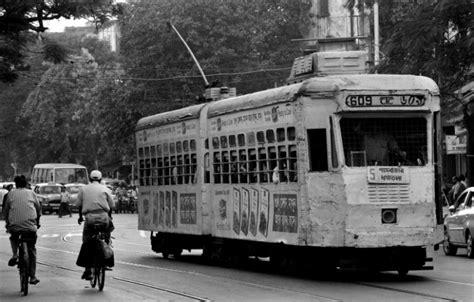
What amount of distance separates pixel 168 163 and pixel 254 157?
5.09 m

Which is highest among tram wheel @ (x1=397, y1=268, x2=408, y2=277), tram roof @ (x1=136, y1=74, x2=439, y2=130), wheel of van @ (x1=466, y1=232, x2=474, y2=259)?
tram roof @ (x1=136, y1=74, x2=439, y2=130)

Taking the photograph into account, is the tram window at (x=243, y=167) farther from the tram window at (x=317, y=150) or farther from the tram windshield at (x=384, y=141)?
the tram windshield at (x=384, y=141)

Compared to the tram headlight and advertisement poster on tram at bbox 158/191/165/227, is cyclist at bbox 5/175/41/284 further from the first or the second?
advertisement poster on tram at bbox 158/191/165/227

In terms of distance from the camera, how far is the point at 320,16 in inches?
2721

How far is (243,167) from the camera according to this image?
21.3 meters

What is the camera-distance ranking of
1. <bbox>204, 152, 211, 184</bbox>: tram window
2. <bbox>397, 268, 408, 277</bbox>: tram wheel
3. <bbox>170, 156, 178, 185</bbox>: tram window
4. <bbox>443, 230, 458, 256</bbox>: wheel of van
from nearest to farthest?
1. <bbox>397, 268, 408, 277</bbox>: tram wheel
2. <bbox>204, 152, 211, 184</bbox>: tram window
3. <bbox>170, 156, 178, 185</bbox>: tram window
4. <bbox>443, 230, 458, 256</bbox>: wheel of van

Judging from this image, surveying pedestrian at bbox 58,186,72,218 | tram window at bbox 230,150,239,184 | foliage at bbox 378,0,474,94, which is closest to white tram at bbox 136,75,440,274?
tram window at bbox 230,150,239,184

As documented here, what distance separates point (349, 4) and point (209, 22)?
1342 inches

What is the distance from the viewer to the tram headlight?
18.3 meters

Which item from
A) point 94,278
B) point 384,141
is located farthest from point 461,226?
point 94,278

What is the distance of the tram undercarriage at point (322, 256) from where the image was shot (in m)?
18.5

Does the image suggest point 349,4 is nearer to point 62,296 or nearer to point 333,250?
point 333,250

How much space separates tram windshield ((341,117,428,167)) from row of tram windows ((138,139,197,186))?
19.0 feet

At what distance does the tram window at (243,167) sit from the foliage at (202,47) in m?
41.6
